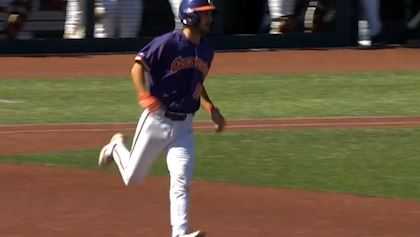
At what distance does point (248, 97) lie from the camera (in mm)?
17688

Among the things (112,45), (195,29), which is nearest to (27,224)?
(195,29)

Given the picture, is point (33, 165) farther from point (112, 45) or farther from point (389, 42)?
point (389, 42)

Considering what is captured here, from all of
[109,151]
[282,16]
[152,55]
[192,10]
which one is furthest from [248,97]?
[192,10]

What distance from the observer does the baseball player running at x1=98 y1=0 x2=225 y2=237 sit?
834 cm

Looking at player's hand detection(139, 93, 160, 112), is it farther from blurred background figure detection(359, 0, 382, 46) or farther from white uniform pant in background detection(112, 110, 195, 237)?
blurred background figure detection(359, 0, 382, 46)

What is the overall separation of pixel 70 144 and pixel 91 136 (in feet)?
2.03

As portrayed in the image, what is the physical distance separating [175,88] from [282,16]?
52.6ft

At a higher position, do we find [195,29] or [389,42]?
[195,29]

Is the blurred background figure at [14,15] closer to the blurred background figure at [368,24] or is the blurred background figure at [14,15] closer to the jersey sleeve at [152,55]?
the blurred background figure at [368,24]

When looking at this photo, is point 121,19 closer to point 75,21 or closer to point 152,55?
point 75,21

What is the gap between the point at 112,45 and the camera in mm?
23297

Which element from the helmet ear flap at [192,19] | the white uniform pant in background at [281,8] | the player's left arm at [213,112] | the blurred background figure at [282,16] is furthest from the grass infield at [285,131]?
the white uniform pant in background at [281,8]

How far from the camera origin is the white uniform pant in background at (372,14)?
79.2 ft

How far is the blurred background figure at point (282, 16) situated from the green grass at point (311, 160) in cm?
1009
